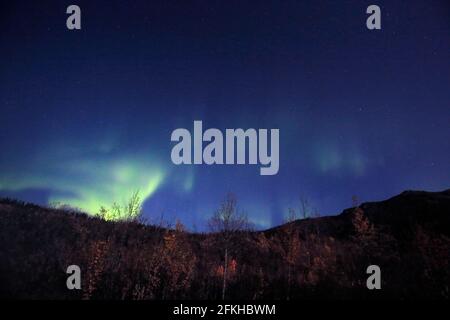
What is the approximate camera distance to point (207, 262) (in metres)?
32.1

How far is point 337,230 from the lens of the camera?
55094 mm

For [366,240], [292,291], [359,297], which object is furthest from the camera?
[366,240]

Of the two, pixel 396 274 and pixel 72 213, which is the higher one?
pixel 72 213

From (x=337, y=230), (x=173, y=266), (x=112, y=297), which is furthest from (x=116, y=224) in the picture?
(x=337, y=230)

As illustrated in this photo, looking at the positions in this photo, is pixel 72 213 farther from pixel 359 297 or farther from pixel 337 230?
pixel 337 230

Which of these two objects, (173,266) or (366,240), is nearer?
(173,266)

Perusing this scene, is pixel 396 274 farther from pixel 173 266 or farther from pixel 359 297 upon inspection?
pixel 173 266

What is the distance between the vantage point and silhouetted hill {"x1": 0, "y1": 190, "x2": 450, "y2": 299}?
1645 centimetres

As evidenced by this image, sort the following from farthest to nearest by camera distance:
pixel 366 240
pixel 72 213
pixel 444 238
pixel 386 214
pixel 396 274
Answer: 1. pixel 386 214
2. pixel 72 213
3. pixel 366 240
4. pixel 444 238
5. pixel 396 274

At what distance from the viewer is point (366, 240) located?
3850 cm

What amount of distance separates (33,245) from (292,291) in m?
17.4

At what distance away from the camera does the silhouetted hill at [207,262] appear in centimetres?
1645
